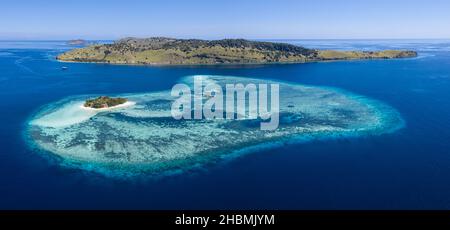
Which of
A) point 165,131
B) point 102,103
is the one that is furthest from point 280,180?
point 102,103

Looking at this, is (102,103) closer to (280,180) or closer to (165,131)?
(165,131)

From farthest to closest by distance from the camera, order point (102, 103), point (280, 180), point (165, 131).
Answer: point (102, 103) < point (165, 131) < point (280, 180)

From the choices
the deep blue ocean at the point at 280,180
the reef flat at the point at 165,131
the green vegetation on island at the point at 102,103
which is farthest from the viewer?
the green vegetation on island at the point at 102,103

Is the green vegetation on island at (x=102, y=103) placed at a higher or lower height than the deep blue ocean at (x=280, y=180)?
higher

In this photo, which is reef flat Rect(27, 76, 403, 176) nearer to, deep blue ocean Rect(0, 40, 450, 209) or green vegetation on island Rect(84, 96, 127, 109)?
green vegetation on island Rect(84, 96, 127, 109)

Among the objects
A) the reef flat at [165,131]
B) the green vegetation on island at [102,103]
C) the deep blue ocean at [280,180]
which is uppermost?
the green vegetation on island at [102,103]

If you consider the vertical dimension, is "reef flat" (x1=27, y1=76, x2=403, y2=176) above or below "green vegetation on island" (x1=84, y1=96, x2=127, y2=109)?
below

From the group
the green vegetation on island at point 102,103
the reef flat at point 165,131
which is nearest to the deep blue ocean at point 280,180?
the reef flat at point 165,131

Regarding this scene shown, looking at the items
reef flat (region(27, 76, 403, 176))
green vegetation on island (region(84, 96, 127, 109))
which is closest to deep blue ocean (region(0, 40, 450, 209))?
reef flat (region(27, 76, 403, 176))

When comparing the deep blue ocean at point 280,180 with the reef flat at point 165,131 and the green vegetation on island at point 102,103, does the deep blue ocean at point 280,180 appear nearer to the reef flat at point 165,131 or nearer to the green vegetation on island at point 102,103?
the reef flat at point 165,131
